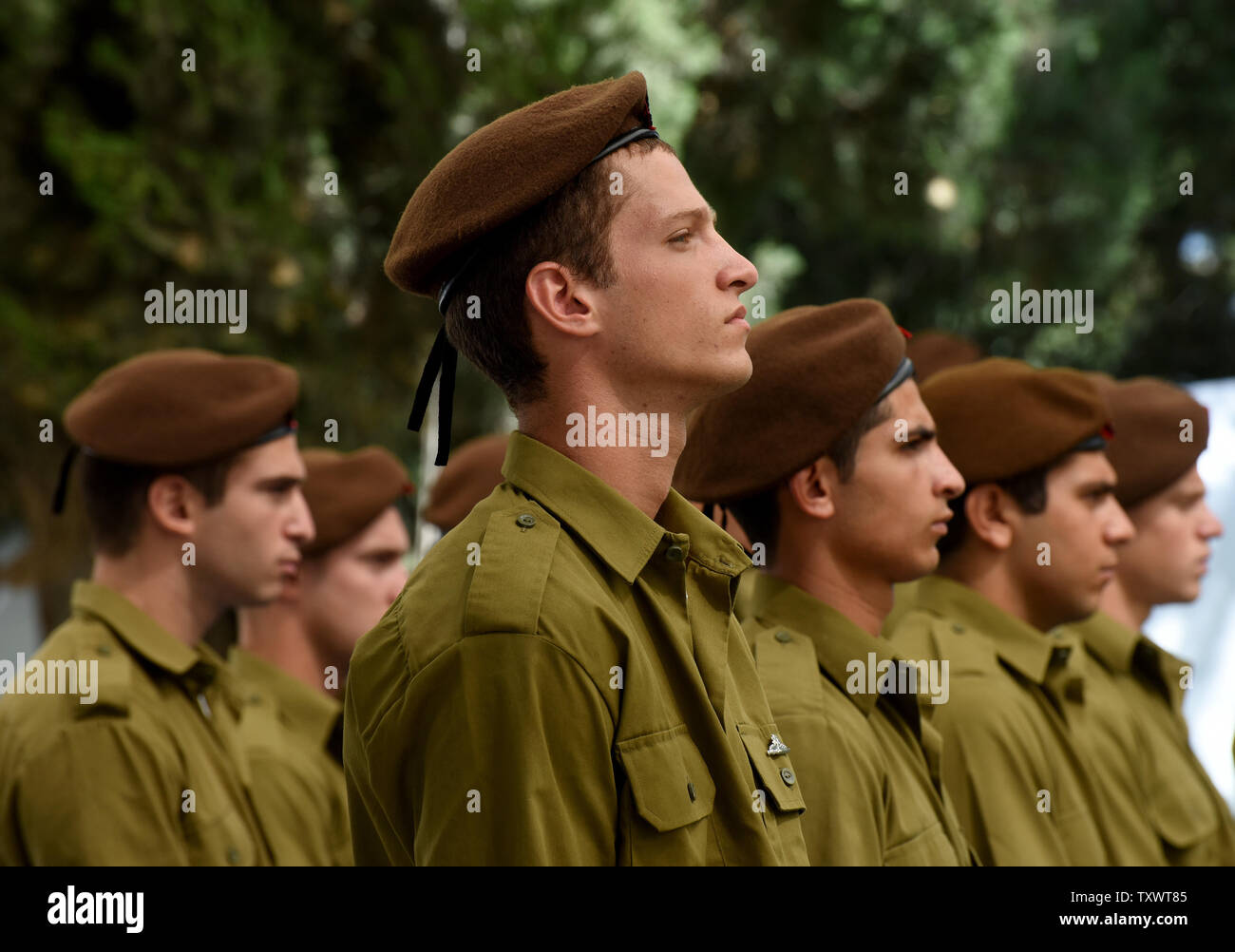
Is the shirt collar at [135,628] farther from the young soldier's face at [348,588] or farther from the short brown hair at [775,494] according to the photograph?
the short brown hair at [775,494]

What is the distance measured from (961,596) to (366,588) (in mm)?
2189

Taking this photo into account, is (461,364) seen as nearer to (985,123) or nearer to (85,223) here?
(85,223)

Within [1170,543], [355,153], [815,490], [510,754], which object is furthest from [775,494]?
[355,153]

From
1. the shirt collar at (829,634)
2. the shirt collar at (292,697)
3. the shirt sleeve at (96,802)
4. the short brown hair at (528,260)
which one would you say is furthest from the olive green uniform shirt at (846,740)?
the shirt collar at (292,697)

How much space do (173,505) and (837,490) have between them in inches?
73.9

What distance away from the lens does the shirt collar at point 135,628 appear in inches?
158

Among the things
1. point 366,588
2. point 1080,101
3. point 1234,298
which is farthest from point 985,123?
point 366,588

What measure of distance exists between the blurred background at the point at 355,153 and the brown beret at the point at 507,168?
5181 mm

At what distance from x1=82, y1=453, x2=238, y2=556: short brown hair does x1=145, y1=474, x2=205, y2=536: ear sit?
2cm

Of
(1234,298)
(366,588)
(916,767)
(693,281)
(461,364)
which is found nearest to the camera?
(693,281)

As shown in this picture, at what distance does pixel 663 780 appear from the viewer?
2.06 metres

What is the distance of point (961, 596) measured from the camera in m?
4.16

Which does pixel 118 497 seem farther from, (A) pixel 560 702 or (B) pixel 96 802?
(A) pixel 560 702

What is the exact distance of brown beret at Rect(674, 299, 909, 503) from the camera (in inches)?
130
